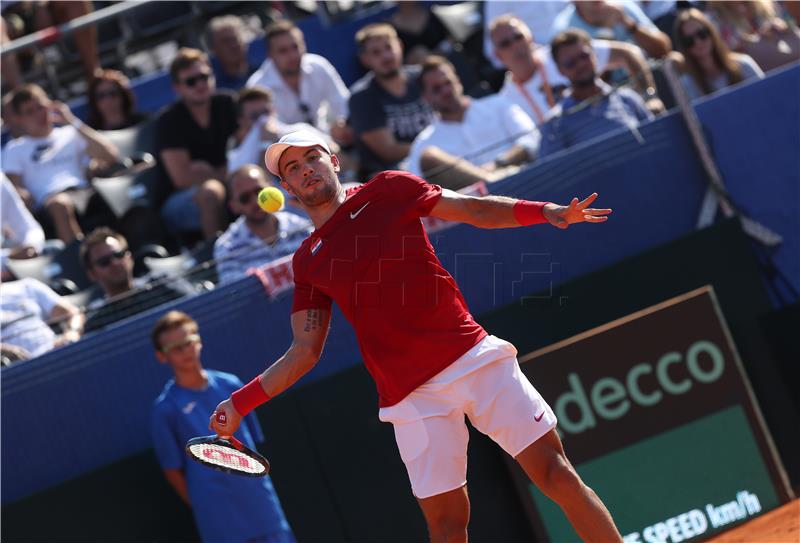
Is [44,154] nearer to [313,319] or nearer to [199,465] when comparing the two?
[199,465]

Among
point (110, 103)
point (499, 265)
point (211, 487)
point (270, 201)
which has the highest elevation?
point (110, 103)

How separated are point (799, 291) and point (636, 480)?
1.69 m

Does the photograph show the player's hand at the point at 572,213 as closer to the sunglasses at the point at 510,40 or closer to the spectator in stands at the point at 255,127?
the spectator in stands at the point at 255,127

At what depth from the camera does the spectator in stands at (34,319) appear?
264 inches

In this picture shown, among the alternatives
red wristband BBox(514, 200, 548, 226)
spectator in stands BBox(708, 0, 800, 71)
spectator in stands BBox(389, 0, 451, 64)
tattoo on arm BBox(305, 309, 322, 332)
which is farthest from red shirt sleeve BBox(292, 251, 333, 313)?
spectator in stands BBox(389, 0, 451, 64)

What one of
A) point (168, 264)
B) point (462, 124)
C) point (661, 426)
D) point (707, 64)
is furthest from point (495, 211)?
point (707, 64)

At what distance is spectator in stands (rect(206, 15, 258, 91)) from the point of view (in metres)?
9.73

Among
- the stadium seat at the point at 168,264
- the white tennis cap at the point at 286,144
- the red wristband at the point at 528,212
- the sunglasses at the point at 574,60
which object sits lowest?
the red wristband at the point at 528,212

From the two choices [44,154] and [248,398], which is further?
[44,154]

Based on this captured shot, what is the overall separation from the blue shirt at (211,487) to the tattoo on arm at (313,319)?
217cm

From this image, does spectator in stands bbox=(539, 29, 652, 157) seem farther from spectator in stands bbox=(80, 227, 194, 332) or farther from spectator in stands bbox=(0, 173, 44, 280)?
spectator in stands bbox=(0, 173, 44, 280)

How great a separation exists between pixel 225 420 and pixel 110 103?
227 inches

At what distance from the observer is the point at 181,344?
20.8 feet

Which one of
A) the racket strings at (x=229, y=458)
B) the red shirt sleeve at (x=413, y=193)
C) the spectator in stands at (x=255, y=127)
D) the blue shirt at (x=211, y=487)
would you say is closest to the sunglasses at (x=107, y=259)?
the blue shirt at (x=211, y=487)
